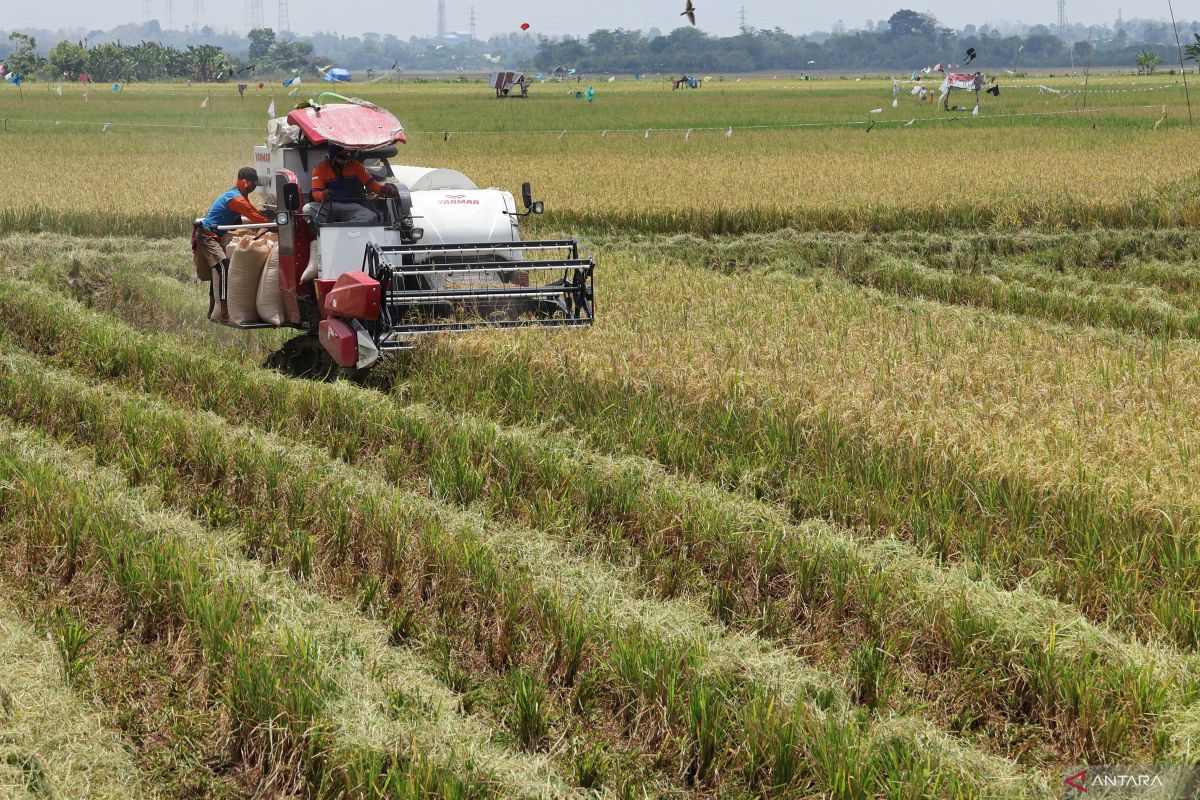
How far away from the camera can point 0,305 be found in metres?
12.9

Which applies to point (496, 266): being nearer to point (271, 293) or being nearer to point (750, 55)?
point (271, 293)

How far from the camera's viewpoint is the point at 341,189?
10508mm

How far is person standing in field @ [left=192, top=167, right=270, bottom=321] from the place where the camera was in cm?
1106

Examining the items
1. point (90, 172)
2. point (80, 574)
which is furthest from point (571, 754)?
point (90, 172)

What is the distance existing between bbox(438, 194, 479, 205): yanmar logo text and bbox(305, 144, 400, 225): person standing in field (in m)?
0.67

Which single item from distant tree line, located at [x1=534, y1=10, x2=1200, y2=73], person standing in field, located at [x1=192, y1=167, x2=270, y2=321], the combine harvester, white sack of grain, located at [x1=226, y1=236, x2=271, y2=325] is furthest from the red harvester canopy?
distant tree line, located at [x1=534, y1=10, x2=1200, y2=73]

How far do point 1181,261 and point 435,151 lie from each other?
18447 mm

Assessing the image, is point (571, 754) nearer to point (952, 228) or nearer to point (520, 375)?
point (520, 375)

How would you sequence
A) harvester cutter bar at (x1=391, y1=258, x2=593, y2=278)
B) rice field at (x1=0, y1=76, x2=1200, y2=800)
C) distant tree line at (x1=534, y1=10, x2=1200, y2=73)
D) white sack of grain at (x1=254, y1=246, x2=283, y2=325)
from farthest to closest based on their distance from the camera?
distant tree line at (x1=534, y1=10, x2=1200, y2=73), white sack of grain at (x1=254, y1=246, x2=283, y2=325), harvester cutter bar at (x1=391, y1=258, x2=593, y2=278), rice field at (x1=0, y1=76, x2=1200, y2=800)

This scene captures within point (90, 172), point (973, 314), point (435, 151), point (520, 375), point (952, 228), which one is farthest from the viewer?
point (435, 151)

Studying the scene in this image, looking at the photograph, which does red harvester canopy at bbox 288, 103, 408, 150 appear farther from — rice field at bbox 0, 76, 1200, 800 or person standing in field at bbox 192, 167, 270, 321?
rice field at bbox 0, 76, 1200, 800

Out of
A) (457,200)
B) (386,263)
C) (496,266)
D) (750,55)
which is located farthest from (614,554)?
(750,55)

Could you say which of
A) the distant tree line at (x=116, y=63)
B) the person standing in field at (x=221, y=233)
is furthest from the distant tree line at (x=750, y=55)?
the person standing in field at (x=221, y=233)

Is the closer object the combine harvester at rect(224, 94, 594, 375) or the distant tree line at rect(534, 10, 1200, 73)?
the combine harvester at rect(224, 94, 594, 375)
